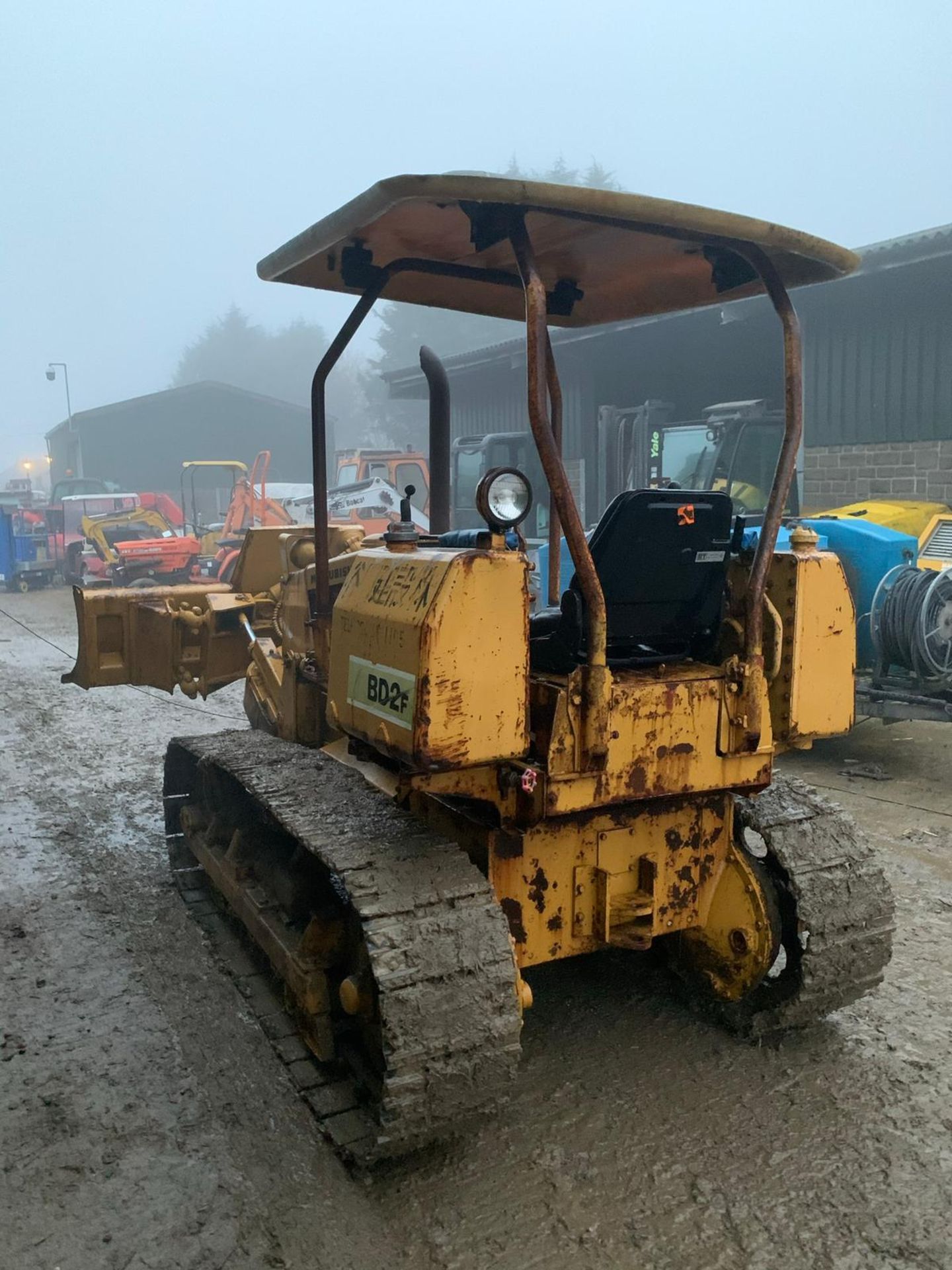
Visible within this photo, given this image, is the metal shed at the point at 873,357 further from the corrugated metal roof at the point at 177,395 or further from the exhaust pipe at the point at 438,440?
the corrugated metal roof at the point at 177,395

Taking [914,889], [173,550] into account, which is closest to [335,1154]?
[914,889]

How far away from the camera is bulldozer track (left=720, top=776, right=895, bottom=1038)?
3.34 meters

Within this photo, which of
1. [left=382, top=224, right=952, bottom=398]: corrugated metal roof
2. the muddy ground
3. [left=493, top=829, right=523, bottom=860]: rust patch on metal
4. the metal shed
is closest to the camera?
the muddy ground

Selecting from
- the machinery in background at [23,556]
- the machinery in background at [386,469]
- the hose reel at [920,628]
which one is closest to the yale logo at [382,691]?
the hose reel at [920,628]

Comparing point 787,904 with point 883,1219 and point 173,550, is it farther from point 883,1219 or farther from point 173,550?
point 173,550

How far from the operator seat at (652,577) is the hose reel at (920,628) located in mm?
3955

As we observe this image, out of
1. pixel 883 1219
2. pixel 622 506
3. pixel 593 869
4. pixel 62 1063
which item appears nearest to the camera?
pixel 883 1219

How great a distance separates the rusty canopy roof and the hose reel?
3.40m

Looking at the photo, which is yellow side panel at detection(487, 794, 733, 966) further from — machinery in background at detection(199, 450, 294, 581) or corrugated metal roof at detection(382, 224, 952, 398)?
machinery in background at detection(199, 450, 294, 581)

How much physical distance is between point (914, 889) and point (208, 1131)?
3.38 metres

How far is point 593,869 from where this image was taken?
3240mm

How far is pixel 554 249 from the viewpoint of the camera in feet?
11.2

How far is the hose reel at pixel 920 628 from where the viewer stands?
6.72 metres

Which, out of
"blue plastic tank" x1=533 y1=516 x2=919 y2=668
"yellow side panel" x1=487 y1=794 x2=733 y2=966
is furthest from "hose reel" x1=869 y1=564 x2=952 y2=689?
"yellow side panel" x1=487 y1=794 x2=733 y2=966
